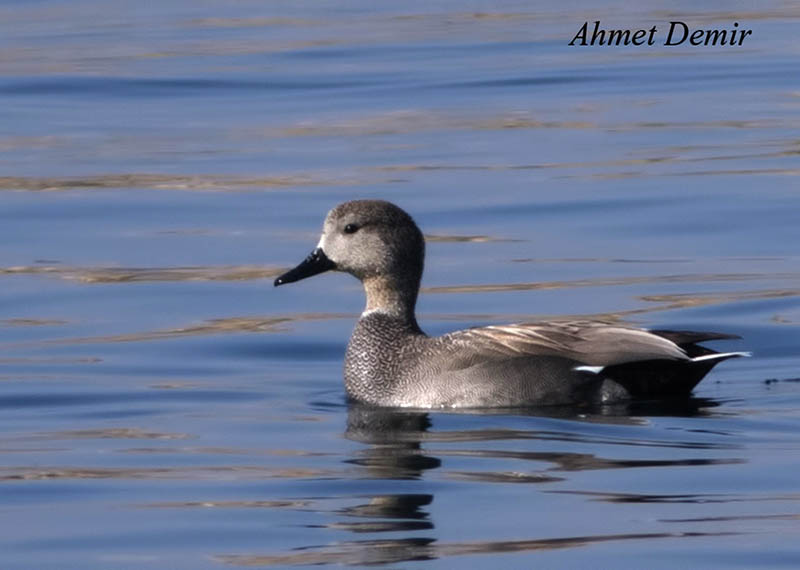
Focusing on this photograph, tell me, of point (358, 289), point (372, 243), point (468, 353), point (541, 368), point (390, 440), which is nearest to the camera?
point (390, 440)

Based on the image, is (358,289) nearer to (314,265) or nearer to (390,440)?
(314,265)

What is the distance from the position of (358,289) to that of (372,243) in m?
2.64

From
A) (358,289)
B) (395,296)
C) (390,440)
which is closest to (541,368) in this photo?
(390,440)

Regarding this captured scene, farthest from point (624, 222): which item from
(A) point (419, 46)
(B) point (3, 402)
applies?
(A) point (419, 46)

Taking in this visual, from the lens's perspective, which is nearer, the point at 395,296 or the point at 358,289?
the point at 395,296

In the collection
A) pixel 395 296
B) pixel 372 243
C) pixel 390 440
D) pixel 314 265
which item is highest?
pixel 372 243

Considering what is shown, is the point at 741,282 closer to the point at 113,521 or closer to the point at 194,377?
the point at 194,377

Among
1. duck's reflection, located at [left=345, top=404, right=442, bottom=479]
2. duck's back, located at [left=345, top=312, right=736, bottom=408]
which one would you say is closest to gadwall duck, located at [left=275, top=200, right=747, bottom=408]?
duck's back, located at [left=345, top=312, right=736, bottom=408]

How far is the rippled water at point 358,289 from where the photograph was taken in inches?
286

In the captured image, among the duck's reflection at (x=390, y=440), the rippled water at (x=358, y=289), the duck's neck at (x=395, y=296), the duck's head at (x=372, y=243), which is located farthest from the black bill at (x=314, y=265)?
the duck's reflection at (x=390, y=440)

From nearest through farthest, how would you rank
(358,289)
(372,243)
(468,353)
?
(468,353) < (372,243) < (358,289)

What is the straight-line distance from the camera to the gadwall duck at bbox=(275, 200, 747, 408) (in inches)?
367

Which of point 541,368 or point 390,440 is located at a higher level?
point 541,368

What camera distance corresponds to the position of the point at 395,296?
10.0 m
